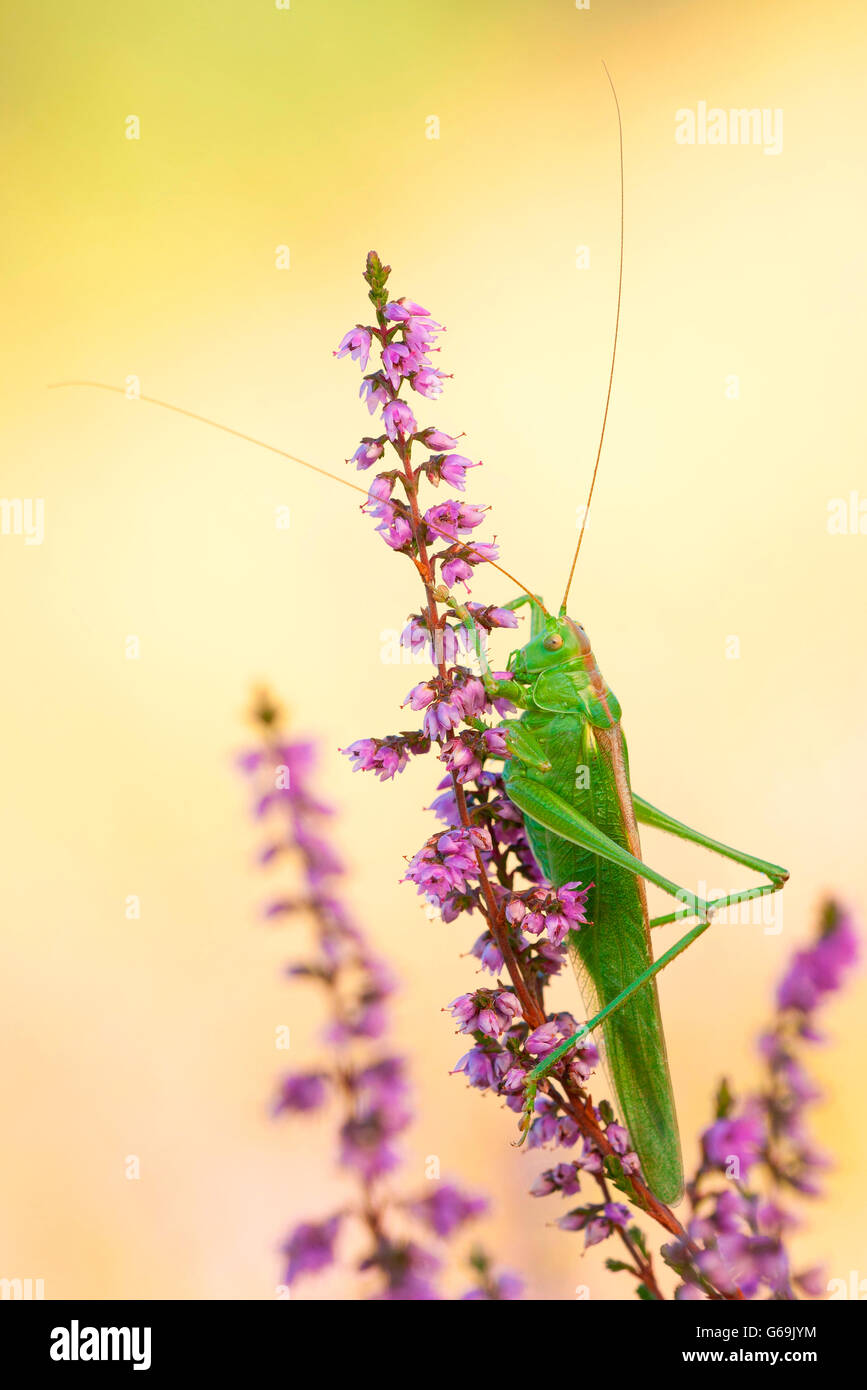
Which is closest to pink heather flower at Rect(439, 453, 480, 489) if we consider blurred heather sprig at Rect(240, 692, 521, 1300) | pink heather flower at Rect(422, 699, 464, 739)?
pink heather flower at Rect(422, 699, 464, 739)

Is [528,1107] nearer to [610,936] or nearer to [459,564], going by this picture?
[610,936]

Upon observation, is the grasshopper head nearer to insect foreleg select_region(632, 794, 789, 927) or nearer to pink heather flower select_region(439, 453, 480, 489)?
insect foreleg select_region(632, 794, 789, 927)

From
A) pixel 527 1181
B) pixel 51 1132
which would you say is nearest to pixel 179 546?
pixel 51 1132

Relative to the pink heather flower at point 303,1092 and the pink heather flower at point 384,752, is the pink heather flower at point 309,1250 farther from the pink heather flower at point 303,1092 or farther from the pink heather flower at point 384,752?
the pink heather flower at point 384,752

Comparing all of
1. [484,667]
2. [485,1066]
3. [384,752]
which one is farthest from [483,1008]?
[484,667]

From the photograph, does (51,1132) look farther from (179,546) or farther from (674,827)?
(674,827)
